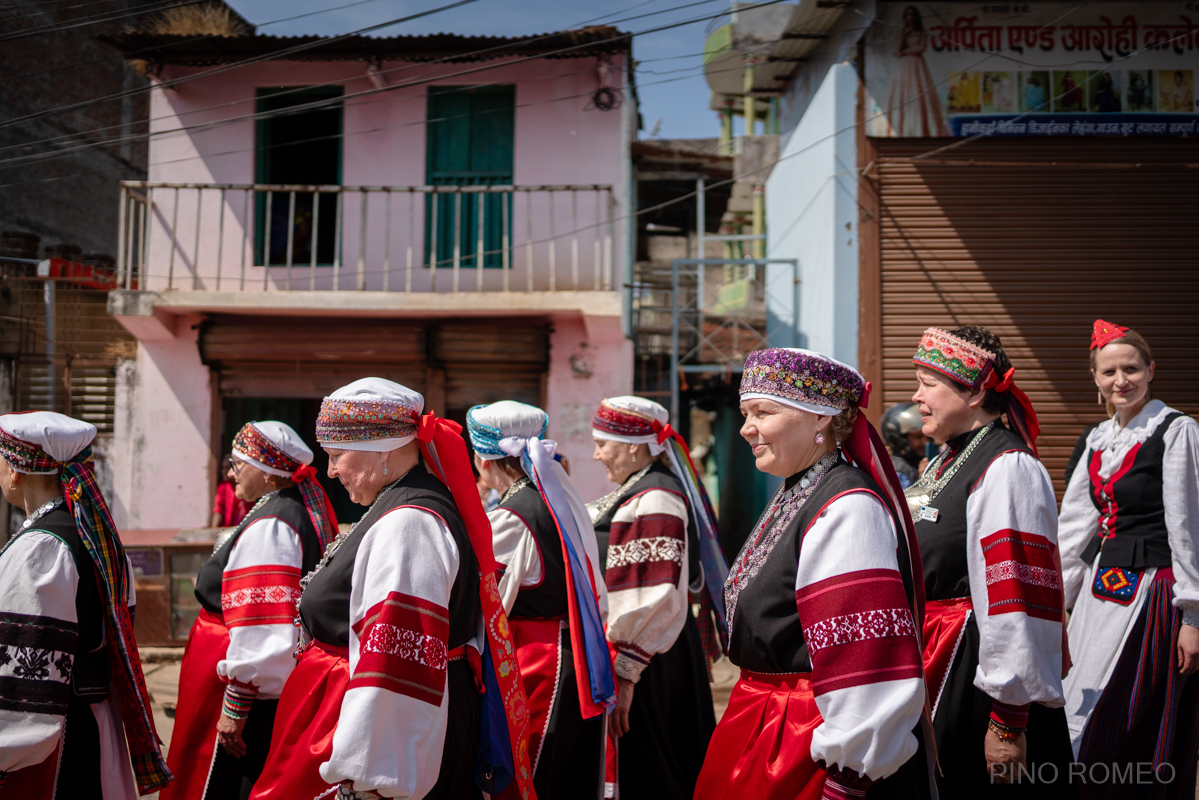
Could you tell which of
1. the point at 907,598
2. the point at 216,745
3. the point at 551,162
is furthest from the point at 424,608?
the point at 551,162

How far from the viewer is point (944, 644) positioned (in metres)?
2.54

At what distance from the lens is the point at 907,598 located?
6.48 ft

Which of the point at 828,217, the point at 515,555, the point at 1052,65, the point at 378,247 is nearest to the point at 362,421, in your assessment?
the point at 515,555

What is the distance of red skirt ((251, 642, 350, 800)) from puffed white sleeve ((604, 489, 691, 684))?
4.46 ft

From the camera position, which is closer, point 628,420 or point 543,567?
point 543,567

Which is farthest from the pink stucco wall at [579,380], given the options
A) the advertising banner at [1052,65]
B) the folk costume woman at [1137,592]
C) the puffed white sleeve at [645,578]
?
the folk costume woman at [1137,592]

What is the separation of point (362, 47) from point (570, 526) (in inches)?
294

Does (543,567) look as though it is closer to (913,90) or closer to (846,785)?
(846,785)

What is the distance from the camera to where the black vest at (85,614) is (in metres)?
2.60

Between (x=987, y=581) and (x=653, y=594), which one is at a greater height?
(x=987, y=581)

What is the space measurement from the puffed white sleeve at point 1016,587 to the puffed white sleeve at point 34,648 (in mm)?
2627

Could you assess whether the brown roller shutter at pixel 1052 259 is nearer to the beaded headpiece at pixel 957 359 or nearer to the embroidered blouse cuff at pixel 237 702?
the beaded headpiece at pixel 957 359

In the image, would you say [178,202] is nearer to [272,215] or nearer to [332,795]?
[272,215]

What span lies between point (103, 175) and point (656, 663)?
45.3ft
